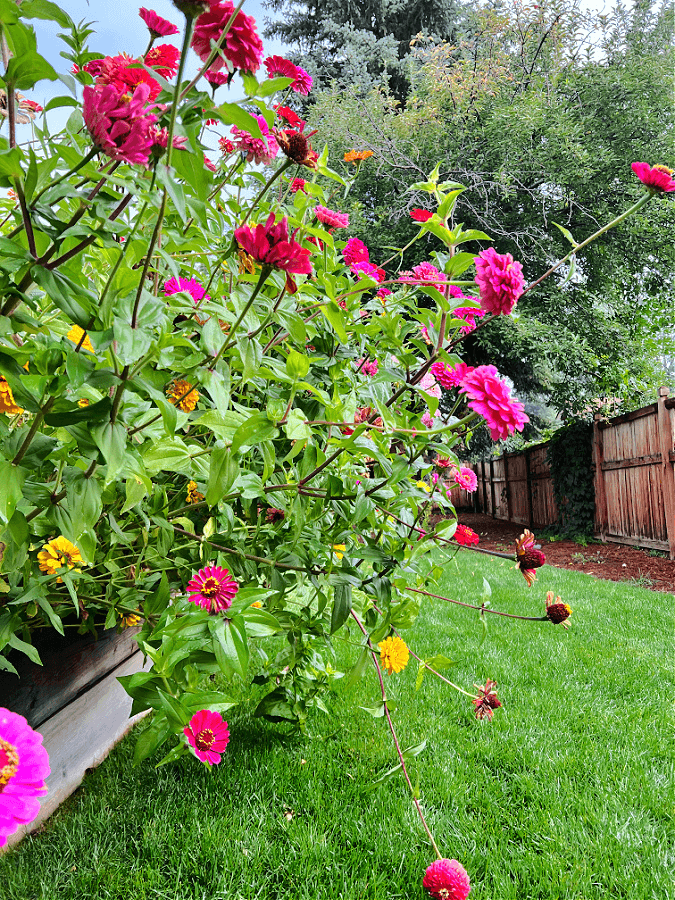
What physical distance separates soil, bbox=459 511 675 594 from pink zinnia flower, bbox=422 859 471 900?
142 inches

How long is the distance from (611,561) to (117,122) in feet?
20.7

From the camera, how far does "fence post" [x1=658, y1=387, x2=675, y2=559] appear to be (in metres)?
5.39

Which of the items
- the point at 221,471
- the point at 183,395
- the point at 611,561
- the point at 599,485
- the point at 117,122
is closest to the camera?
the point at 117,122

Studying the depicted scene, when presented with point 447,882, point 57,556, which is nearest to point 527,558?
point 447,882

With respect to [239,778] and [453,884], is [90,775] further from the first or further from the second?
[453,884]

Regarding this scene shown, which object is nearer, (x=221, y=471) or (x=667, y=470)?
(x=221, y=471)

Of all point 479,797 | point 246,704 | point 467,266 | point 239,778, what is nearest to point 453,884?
point 479,797

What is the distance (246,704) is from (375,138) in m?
8.07

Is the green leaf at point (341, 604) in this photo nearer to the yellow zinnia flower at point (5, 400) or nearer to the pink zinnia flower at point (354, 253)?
the yellow zinnia flower at point (5, 400)

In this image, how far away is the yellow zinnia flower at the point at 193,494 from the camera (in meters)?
1.24

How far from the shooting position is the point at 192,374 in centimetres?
86

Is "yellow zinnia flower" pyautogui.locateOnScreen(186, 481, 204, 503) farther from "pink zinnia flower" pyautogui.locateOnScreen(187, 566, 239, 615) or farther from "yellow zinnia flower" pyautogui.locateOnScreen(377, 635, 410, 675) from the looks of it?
"yellow zinnia flower" pyautogui.locateOnScreen(377, 635, 410, 675)

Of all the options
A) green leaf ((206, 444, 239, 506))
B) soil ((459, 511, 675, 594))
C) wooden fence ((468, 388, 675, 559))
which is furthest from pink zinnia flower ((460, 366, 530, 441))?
wooden fence ((468, 388, 675, 559))

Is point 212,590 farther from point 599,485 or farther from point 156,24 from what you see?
point 599,485
